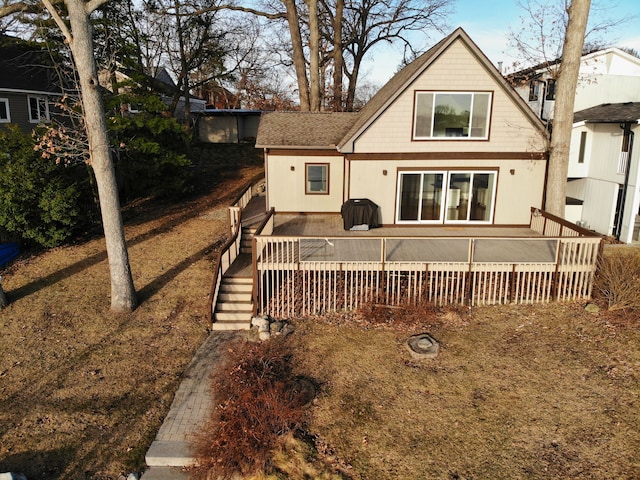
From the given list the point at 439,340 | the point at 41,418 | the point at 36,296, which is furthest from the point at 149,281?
the point at 439,340

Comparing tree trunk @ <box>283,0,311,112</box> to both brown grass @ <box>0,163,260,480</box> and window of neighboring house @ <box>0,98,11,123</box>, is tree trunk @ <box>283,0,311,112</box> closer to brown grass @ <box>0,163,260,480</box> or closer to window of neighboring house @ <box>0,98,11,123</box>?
brown grass @ <box>0,163,260,480</box>

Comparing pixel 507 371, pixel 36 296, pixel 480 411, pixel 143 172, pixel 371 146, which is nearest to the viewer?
pixel 480 411

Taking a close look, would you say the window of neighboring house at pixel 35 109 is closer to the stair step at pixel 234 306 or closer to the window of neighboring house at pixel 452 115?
the stair step at pixel 234 306

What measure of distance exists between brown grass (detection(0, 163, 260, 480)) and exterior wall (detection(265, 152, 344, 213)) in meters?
2.78

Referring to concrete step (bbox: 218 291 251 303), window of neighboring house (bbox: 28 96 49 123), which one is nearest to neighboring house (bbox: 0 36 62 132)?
window of neighboring house (bbox: 28 96 49 123)

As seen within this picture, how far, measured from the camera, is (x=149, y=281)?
14.0 metres

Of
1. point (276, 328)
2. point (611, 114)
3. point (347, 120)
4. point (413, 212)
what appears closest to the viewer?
point (276, 328)

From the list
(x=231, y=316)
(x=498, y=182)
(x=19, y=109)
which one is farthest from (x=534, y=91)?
(x=19, y=109)

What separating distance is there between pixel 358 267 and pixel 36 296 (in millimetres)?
9199

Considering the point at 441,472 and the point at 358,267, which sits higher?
the point at 358,267

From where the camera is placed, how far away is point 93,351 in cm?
1045

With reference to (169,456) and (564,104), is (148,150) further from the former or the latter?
(564,104)

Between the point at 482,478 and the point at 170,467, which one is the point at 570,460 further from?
the point at 170,467

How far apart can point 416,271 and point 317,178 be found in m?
6.83
